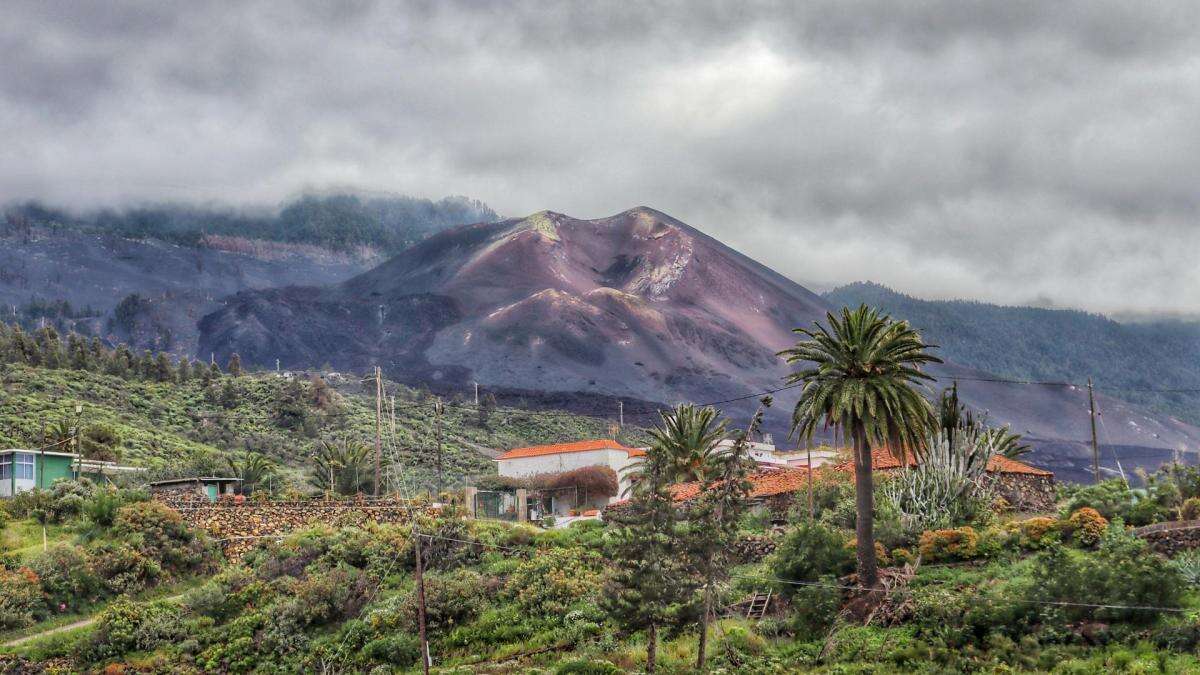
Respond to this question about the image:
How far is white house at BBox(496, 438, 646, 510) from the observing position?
75.5 metres

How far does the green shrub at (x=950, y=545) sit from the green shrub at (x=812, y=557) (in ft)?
9.87

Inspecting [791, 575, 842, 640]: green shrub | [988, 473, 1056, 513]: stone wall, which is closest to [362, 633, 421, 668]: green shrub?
[791, 575, 842, 640]: green shrub

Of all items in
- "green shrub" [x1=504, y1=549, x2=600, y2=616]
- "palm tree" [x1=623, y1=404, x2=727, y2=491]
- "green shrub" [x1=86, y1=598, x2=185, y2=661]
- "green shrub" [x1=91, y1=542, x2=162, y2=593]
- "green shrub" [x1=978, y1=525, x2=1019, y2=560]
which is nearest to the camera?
"green shrub" [x1=978, y1=525, x2=1019, y2=560]

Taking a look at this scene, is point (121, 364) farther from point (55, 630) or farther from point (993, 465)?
point (993, 465)

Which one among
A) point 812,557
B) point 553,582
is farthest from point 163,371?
point 812,557

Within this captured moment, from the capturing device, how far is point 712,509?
35719 millimetres

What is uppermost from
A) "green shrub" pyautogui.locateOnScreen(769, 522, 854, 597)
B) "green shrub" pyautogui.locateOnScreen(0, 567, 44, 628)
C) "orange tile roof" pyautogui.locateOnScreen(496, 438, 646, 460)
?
"orange tile roof" pyautogui.locateOnScreen(496, 438, 646, 460)

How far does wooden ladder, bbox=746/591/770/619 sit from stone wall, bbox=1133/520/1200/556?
12.3 m

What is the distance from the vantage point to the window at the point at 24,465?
5384 cm

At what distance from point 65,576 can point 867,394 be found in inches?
1225

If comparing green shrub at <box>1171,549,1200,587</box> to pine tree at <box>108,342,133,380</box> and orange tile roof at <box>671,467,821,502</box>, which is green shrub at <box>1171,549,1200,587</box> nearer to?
orange tile roof at <box>671,467,821,502</box>

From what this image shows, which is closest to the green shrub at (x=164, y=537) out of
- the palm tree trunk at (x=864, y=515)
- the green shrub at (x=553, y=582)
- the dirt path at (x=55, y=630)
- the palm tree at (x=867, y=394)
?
the dirt path at (x=55, y=630)

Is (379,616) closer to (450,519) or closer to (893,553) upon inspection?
(450,519)

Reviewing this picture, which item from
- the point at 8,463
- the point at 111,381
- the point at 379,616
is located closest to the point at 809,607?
the point at 379,616
